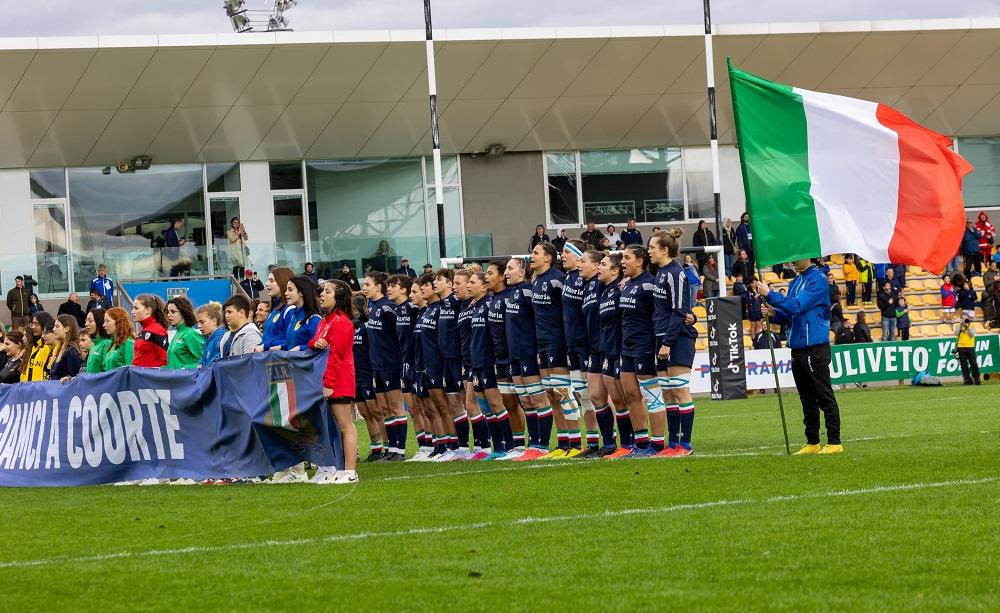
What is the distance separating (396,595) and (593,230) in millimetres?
25171

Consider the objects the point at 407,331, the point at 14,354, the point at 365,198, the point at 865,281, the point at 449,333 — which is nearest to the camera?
the point at 449,333

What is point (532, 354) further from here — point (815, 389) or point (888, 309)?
point (888, 309)

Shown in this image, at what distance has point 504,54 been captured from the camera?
3164 centimetres

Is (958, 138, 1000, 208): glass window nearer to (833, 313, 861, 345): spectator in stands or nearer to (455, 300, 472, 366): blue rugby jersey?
(833, 313, 861, 345): spectator in stands

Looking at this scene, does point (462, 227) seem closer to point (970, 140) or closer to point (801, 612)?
point (970, 140)

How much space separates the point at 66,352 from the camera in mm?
15336

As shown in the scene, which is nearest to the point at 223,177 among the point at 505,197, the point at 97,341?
the point at 505,197

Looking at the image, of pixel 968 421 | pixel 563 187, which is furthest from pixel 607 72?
pixel 968 421

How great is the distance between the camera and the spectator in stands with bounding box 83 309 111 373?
14.4 meters

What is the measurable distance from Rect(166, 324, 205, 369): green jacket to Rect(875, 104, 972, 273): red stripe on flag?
6959 millimetres

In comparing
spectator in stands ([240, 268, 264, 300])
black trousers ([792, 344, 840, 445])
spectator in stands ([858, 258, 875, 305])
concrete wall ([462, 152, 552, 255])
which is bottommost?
black trousers ([792, 344, 840, 445])

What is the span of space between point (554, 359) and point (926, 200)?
4.10m

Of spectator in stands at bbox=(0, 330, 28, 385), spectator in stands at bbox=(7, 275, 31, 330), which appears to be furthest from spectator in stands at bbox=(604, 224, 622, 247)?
spectator in stands at bbox=(0, 330, 28, 385)

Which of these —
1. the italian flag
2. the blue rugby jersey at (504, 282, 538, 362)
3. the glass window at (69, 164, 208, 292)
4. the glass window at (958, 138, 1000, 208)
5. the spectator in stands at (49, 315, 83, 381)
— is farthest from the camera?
the glass window at (958, 138, 1000, 208)
